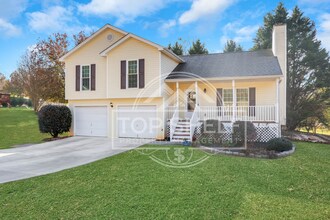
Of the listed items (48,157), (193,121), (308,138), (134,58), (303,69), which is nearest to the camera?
(48,157)

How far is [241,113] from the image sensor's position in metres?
14.1

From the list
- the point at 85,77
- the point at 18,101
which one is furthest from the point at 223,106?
the point at 18,101

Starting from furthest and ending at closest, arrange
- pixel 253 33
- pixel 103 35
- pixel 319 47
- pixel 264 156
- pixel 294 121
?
pixel 253 33 < pixel 319 47 < pixel 294 121 < pixel 103 35 < pixel 264 156

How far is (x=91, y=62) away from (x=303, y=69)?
23.3 m

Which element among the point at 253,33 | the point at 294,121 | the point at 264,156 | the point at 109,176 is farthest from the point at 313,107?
the point at 109,176

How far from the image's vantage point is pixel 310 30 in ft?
85.9

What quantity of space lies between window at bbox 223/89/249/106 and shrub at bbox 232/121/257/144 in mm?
3084

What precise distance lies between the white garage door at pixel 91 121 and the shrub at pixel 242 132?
8644 millimetres

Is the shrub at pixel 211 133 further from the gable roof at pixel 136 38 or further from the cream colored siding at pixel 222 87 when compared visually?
the gable roof at pixel 136 38

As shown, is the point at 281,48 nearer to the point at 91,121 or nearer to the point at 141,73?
the point at 141,73

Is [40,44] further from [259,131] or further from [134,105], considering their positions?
[259,131]

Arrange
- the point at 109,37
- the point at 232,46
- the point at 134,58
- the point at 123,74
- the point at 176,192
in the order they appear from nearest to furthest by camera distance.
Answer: the point at 176,192
the point at 134,58
the point at 123,74
the point at 109,37
the point at 232,46

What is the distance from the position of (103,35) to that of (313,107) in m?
22.2

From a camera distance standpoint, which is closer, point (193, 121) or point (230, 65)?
point (193, 121)
